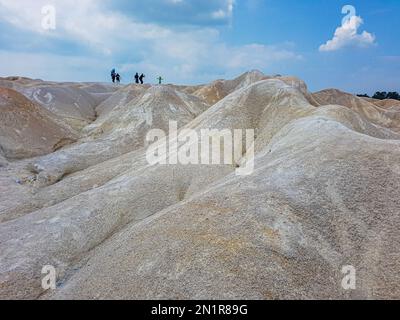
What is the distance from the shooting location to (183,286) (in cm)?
779

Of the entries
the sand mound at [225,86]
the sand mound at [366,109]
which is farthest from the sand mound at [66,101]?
the sand mound at [366,109]

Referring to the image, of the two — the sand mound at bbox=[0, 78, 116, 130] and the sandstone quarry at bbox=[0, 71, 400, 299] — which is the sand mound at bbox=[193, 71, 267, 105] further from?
the sandstone quarry at bbox=[0, 71, 400, 299]

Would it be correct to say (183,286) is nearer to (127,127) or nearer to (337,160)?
(337,160)

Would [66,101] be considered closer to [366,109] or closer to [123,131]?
[123,131]

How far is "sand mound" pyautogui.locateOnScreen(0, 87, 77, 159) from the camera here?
84.4 feet

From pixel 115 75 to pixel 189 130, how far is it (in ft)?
151

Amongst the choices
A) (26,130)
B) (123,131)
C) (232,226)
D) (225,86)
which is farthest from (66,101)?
(232,226)

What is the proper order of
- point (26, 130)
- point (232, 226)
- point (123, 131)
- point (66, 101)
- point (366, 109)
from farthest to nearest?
point (366, 109), point (66, 101), point (123, 131), point (26, 130), point (232, 226)

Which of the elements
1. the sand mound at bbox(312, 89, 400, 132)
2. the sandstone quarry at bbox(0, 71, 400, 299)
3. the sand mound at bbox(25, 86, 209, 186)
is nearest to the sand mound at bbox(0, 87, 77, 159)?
the sand mound at bbox(25, 86, 209, 186)

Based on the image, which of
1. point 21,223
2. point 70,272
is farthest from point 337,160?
point 21,223

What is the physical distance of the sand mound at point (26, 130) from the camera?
2573 cm

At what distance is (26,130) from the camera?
91.1 feet

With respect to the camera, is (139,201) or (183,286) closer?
(183,286)

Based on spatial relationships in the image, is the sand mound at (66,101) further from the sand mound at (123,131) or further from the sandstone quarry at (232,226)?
the sandstone quarry at (232,226)
